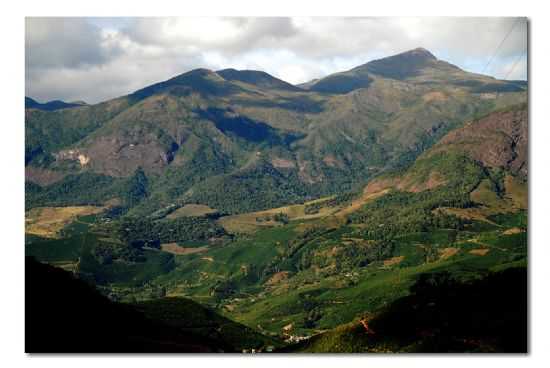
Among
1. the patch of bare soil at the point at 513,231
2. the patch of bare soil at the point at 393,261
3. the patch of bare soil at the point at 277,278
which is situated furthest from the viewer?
the patch of bare soil at the point at 277,278

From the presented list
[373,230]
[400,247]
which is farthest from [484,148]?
[400,247]

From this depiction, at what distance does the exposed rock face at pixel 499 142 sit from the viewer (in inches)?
6107

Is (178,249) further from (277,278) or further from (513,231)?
(513,231)

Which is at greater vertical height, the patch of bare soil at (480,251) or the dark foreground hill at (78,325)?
the dark foreground hill at (78,325)

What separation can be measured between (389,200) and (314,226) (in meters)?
23.3

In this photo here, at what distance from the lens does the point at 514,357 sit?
79.3 ft

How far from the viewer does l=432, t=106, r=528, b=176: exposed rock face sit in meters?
155

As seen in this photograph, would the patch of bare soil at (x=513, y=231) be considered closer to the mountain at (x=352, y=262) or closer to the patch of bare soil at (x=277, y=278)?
the mountain at (x=352, y=262)

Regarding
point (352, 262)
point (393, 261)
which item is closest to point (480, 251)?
point (393, 261)

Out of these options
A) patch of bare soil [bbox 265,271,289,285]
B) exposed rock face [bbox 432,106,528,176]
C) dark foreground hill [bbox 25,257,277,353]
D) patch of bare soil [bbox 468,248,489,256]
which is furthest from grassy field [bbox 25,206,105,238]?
dark foreground hill [bbox 25,257,277,353]

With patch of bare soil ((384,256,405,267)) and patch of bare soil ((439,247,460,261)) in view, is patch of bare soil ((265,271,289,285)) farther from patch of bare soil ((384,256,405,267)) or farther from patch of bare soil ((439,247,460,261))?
patch of bare soil ((439,247,460,261))

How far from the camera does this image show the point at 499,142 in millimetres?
159500

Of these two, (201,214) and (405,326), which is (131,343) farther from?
(201,214)

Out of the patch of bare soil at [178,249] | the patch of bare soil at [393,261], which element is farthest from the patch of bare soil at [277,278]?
the patch of bare soil at [178,249]
